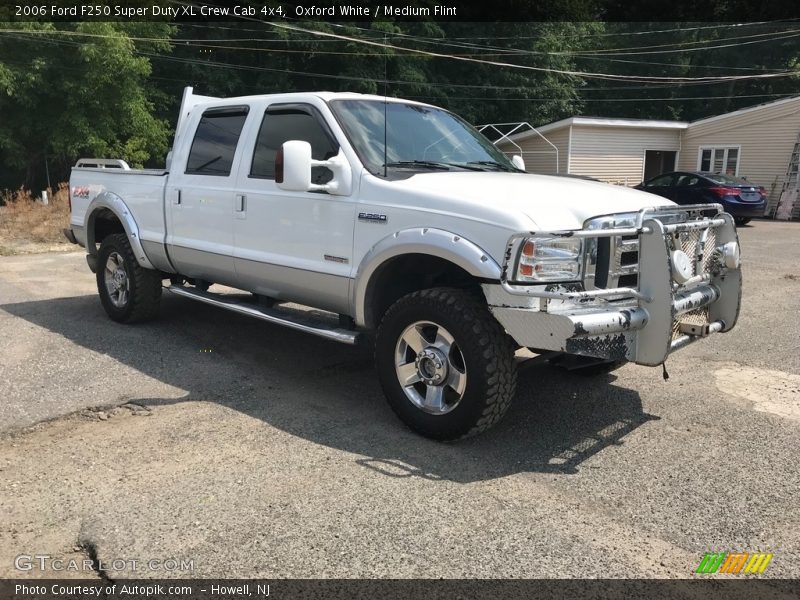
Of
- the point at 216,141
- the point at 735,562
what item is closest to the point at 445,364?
the point at 735,562

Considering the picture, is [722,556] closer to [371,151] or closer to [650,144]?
[371,151]

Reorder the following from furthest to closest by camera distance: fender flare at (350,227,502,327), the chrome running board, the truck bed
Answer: the truck bed < the chrome running board < fender flare at (350,227,502,327)

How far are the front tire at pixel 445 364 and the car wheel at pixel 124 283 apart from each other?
3351mm

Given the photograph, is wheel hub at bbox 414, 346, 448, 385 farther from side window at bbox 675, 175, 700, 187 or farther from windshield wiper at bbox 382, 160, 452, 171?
side window at bbox 675, 175, 700, 187

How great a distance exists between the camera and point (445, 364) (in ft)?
13.2

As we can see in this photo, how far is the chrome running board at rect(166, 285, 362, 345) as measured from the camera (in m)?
4.61

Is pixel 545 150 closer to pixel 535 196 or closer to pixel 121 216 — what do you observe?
pixel 121 216

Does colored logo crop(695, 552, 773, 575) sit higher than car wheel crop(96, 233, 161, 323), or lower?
lower

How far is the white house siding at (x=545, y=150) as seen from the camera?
25.4m

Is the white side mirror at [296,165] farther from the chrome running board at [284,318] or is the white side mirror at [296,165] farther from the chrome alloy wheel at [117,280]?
the chrome alloy wheel at [117,280]

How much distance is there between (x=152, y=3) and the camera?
90.4 feet
